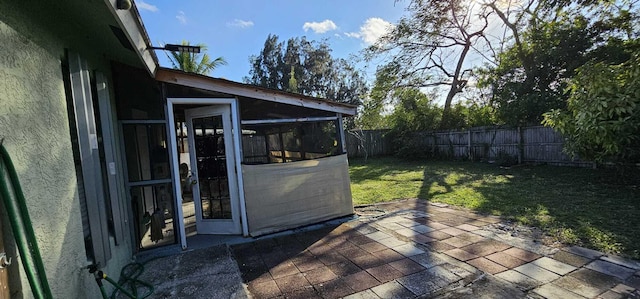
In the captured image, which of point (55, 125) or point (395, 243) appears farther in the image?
point (395, 243)

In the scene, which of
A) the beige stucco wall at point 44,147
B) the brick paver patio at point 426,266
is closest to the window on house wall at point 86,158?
the beige stucco wall at point 44,147

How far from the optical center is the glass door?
412 cm

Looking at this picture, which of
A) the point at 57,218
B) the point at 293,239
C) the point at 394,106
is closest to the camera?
the point at 57,218

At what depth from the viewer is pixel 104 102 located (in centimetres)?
289

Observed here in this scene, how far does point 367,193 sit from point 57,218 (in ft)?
19.5

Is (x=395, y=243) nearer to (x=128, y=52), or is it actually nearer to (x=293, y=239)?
(x=293, y=239)

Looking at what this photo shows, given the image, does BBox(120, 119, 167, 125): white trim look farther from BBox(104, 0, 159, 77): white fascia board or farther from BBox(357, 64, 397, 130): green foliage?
BBox(357, 64, 397, 130): green foliage

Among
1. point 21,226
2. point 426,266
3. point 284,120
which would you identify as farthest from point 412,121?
point 21,226

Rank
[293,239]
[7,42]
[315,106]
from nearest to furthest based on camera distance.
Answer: [7,42] < [293,239] < [315,106]

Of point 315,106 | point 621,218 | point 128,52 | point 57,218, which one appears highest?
point 128,52

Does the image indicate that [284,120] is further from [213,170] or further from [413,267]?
[413,267]

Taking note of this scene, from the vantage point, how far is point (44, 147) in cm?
173

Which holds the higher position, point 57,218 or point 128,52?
point 128,52

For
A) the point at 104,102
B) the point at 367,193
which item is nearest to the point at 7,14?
the point at 104,102
